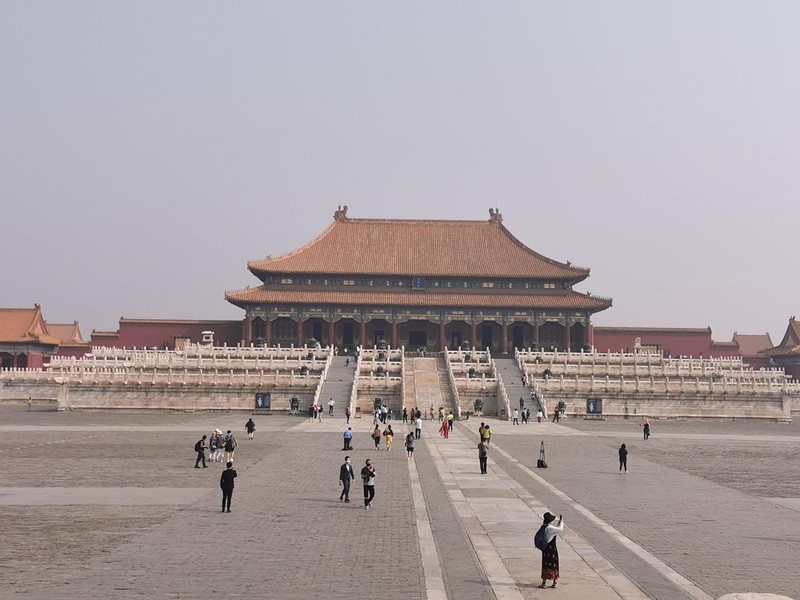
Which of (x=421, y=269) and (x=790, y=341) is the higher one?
(x=421, y=269)

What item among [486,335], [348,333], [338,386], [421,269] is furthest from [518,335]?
[338,386]

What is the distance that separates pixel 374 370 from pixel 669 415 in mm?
17685

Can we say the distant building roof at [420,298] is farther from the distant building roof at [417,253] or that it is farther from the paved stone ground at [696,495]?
the paved stone ground at [696,495]

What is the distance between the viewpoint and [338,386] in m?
50.5

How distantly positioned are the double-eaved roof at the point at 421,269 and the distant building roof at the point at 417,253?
0.29ft

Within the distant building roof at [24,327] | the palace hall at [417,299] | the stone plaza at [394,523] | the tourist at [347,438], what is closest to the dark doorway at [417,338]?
the palace hall at [417,299]

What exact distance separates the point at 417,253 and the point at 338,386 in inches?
1221

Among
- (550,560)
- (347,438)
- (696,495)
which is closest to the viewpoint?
(550,560)

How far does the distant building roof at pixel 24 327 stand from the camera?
73.9 m

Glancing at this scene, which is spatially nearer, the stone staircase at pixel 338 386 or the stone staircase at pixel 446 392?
the stone staircase at pixel 446 392

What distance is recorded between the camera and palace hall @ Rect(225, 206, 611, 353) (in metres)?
72.9

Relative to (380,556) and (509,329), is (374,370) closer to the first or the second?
(509,329)

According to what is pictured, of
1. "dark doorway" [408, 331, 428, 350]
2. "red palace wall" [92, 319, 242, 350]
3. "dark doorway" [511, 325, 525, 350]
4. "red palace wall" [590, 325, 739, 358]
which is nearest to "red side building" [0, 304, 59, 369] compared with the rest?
"red palace wall" [92, 319, 242, 350]

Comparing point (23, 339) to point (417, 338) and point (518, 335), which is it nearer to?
point (417, 338)
